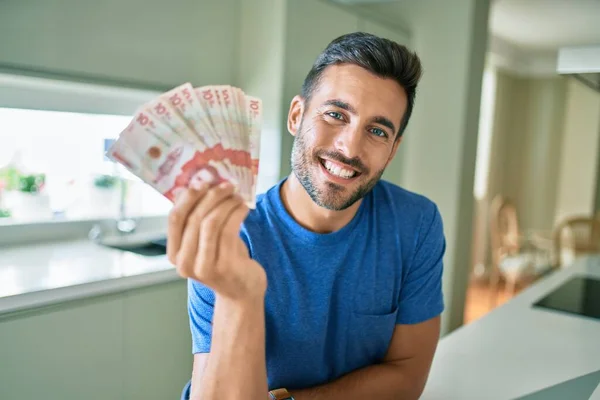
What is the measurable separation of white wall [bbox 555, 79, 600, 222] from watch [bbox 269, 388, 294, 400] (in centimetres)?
572

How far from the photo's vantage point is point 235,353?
856 millimetres

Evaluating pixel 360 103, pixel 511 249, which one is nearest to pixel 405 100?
pixel 360 103

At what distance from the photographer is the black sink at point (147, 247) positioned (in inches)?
96.5

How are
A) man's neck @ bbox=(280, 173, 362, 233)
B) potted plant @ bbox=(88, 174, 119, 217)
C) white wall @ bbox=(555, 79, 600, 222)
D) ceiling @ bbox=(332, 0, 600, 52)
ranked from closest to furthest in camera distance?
man's neck @ bbox=(280, 173, 362, 233) < potted plant @ bbox=(88, 174, 119, 217) < ceiling @ bbox=(332, 0, 600, 52) < white wall @ bbox=(555, 79, 600, 222)

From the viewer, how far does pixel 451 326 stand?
3.21m

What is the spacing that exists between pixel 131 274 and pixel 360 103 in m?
1.27

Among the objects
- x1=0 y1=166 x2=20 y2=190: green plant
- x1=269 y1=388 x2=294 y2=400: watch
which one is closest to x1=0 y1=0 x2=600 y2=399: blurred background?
x1=0 y1=166 x2=20 y2=190: green plant

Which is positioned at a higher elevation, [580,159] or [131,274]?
[580,159]

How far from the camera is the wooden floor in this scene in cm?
462

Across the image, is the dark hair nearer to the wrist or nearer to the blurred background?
the wrist

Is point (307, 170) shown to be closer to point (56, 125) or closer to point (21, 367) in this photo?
point (21, 367)

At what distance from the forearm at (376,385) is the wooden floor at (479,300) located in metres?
3.50

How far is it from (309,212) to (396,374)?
0.41 m

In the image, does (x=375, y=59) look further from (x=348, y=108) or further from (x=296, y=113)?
(x=296, y=113)
